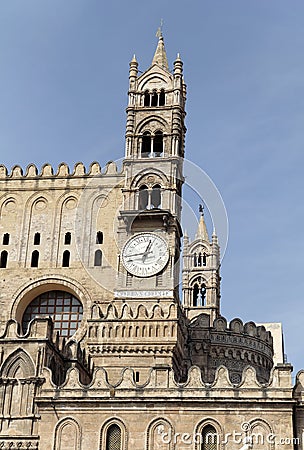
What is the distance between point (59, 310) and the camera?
1999 inches

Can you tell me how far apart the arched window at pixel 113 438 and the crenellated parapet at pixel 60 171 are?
1934cm

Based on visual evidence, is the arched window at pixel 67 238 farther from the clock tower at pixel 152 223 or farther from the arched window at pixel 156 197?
the arched window at pixel 156 197

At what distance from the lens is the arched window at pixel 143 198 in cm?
5016

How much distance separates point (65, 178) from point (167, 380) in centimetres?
1919

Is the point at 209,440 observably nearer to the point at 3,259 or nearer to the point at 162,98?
the point at 3,259

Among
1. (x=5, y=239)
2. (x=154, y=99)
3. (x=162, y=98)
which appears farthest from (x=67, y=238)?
(x=162, y=98)

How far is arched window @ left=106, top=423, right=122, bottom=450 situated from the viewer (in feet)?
123

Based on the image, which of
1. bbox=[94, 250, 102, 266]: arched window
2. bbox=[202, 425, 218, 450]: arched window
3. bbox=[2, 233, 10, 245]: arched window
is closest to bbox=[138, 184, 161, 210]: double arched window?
bbox=[94, 250, 102, 266]: arched window

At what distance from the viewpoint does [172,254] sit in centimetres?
4812

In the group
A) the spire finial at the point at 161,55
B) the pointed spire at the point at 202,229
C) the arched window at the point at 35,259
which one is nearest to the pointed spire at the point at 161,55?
the spire finial at the point at 161,55

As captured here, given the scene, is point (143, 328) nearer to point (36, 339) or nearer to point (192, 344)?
point (36, 339)

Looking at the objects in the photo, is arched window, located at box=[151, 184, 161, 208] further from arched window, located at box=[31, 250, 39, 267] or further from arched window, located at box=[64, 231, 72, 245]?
arched window, located at box=[31, 250, 39, 267]

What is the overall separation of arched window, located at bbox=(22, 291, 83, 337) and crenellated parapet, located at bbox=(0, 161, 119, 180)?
7.41m

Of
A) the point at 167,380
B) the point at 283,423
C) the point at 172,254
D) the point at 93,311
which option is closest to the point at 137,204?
the point at 172,254
